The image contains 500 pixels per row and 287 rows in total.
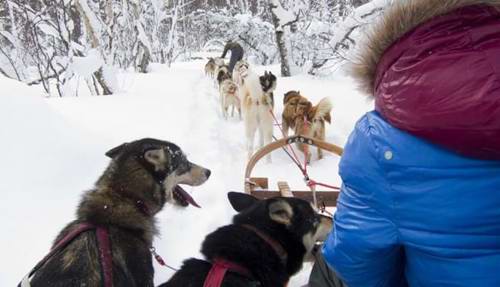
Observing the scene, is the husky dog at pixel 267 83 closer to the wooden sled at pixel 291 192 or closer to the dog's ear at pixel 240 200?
the wooden sled at pixel 291 192

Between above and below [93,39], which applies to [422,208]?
below

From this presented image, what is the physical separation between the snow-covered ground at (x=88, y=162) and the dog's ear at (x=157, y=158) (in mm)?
512

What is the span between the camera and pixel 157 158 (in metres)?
2.04

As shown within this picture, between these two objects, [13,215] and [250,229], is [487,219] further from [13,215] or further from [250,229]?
[13,215]

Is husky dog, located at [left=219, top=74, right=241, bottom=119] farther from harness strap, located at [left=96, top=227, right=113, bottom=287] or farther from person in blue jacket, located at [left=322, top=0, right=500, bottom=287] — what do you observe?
person in blue jacket, located at [left=322, top=0, right=500, bottom=287]

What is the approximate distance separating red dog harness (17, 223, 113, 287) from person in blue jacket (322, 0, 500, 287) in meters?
0.95

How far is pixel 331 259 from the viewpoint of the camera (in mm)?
1056

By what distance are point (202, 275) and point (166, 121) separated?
4533 mm

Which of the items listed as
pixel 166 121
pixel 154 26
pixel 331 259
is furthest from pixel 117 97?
pixel 154 26

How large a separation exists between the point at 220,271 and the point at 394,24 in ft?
3.58

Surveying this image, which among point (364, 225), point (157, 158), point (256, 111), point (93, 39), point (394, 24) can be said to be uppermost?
point (93, 39)

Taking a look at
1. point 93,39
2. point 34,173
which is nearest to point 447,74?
point 34,173

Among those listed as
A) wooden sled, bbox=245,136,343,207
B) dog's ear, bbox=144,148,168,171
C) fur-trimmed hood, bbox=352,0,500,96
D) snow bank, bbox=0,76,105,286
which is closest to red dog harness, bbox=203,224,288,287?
dog's ear, bbox=144,148,168,171

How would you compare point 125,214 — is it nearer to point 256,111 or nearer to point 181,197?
point 181,197
